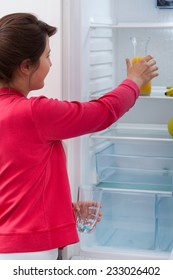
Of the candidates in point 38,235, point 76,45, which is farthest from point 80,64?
point 38,235

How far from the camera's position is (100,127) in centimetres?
171

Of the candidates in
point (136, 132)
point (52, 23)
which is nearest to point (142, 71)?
point (52, 23)

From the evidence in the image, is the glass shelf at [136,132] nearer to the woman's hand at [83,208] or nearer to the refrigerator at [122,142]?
the refrigerator at [122,142]

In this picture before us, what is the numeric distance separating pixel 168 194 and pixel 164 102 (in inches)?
20.9

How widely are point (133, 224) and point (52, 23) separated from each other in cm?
95

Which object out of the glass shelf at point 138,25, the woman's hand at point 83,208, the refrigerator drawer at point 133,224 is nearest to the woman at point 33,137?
the woman's hand at point 83,208

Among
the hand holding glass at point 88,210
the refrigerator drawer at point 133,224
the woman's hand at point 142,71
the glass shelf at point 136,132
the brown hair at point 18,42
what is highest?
the brown hair at point 18,42

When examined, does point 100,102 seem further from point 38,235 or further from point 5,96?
point 38,235

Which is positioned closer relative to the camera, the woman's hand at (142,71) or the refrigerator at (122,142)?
the woman's hand at (142,71)

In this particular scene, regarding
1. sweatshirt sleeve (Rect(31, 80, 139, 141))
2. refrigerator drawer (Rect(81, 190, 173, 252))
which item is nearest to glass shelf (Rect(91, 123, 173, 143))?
refrigerator drawer (Rect(81, 190, 173, 252))

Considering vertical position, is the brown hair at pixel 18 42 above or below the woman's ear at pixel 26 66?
above

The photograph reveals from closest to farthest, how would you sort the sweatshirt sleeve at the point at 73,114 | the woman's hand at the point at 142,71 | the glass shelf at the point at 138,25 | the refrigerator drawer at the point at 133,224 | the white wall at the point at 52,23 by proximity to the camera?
the sweatshirt sleeve at the point at 73,114, the woman's hand at the point at 142,71, the white wall at the point at 52,23, the glass shelf at the point at 138,25, the refrigerator drawer at the point at 133,224

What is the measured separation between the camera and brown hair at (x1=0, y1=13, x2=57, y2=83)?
1638 millimetres

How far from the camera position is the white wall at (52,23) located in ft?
7.47
